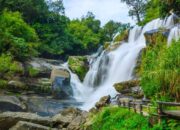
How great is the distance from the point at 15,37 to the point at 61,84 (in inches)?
347

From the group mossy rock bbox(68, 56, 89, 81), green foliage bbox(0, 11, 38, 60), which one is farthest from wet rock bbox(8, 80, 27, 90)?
mossy rock bbox(68, 56, 89, 81)

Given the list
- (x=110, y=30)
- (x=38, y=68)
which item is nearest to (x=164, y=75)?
(x=38, y=68)

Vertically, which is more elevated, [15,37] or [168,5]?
[15,37]

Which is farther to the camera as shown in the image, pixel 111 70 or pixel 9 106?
pixel 111 70

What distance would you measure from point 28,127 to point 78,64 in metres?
29.8

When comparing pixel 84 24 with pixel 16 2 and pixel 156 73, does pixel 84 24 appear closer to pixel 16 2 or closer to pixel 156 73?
pixel 16 2

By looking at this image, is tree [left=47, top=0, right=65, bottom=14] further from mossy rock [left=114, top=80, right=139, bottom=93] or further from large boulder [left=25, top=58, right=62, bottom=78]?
mossy rock [left=114, top=80, right=139, bottom=93]

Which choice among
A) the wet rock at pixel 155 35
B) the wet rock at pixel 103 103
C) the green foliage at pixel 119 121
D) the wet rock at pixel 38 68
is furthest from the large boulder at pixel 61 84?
the green foliage at pixel 119 121

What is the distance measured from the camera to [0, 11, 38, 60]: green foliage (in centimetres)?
4281

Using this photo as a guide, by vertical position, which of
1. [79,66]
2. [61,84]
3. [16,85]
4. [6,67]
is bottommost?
[16,85]

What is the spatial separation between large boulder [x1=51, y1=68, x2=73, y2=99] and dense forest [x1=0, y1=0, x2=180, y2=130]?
982 millimetres

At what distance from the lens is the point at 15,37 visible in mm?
45969

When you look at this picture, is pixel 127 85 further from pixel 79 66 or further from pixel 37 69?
pixel 79 66

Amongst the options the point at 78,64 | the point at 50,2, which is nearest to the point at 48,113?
the point at 78,64
